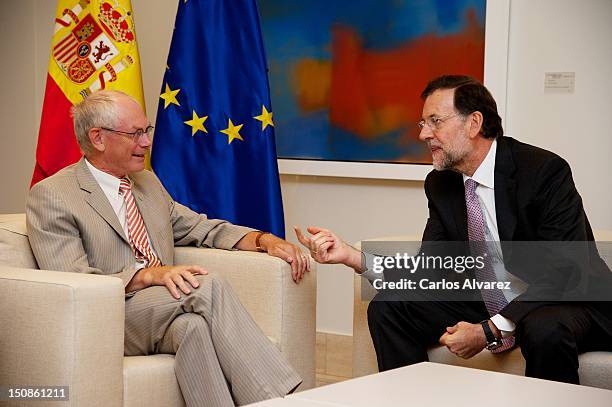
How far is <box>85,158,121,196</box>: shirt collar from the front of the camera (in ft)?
10.5

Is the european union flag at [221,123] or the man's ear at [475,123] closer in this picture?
the man's ear at [475,123]

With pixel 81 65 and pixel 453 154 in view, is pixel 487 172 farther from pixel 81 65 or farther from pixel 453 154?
pixel 81 65

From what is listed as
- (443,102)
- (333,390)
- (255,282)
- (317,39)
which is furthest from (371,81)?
(333,390)

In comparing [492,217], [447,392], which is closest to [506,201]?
[492,217]

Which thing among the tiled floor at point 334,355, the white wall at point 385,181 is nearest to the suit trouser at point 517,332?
the white wall at point 385,181

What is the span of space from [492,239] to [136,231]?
49.1 inches

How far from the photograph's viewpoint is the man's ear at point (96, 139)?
3186 millimetres

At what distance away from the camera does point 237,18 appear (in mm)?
4273

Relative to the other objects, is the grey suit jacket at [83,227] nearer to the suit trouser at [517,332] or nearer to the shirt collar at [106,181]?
the shirt collar at [106,181]

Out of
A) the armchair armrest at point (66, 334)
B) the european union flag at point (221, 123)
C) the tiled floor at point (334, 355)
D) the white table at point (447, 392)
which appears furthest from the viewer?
the tiled floor at point (334, 355)

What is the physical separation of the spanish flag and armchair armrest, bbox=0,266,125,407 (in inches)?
68.9

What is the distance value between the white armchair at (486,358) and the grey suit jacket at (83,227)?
0.73m
